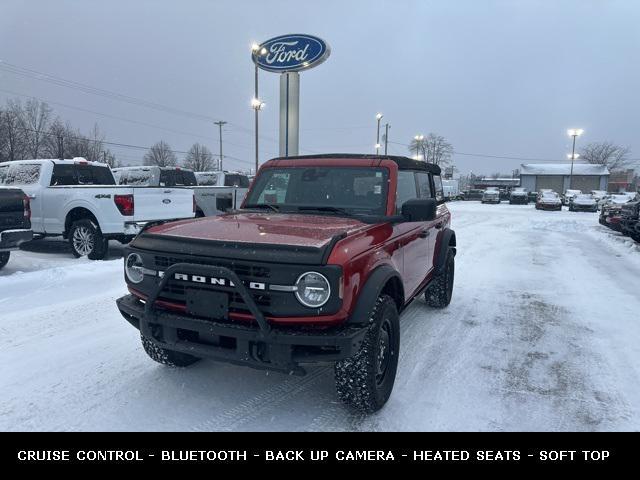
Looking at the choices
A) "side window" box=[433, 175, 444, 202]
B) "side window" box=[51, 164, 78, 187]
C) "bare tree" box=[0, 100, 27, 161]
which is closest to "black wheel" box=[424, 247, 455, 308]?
"side window" box=[433, 175, 444, 202]

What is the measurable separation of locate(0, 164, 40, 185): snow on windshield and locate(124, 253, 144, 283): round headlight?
7.23 meters

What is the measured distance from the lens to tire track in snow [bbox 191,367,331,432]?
119 inches

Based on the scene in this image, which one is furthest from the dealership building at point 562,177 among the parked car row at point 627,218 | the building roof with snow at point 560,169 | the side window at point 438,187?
the side window at point 438,187

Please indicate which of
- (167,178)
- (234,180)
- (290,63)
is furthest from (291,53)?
(167,178)

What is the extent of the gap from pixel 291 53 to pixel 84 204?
32.1 ft

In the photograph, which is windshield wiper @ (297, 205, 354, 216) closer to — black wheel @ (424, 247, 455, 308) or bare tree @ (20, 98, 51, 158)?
black wheel @ (424, 247, 455, 308)

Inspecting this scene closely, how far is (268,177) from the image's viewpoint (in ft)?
15.2

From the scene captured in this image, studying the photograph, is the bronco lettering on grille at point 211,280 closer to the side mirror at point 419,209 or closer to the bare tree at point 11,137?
the side mirror at point 419,209

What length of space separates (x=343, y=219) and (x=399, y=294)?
761 millimetres

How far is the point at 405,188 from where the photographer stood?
4449 mm

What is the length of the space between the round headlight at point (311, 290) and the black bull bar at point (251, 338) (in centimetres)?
18

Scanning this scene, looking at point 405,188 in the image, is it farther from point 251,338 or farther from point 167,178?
point 167,178

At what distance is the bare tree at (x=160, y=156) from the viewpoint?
6906cm
